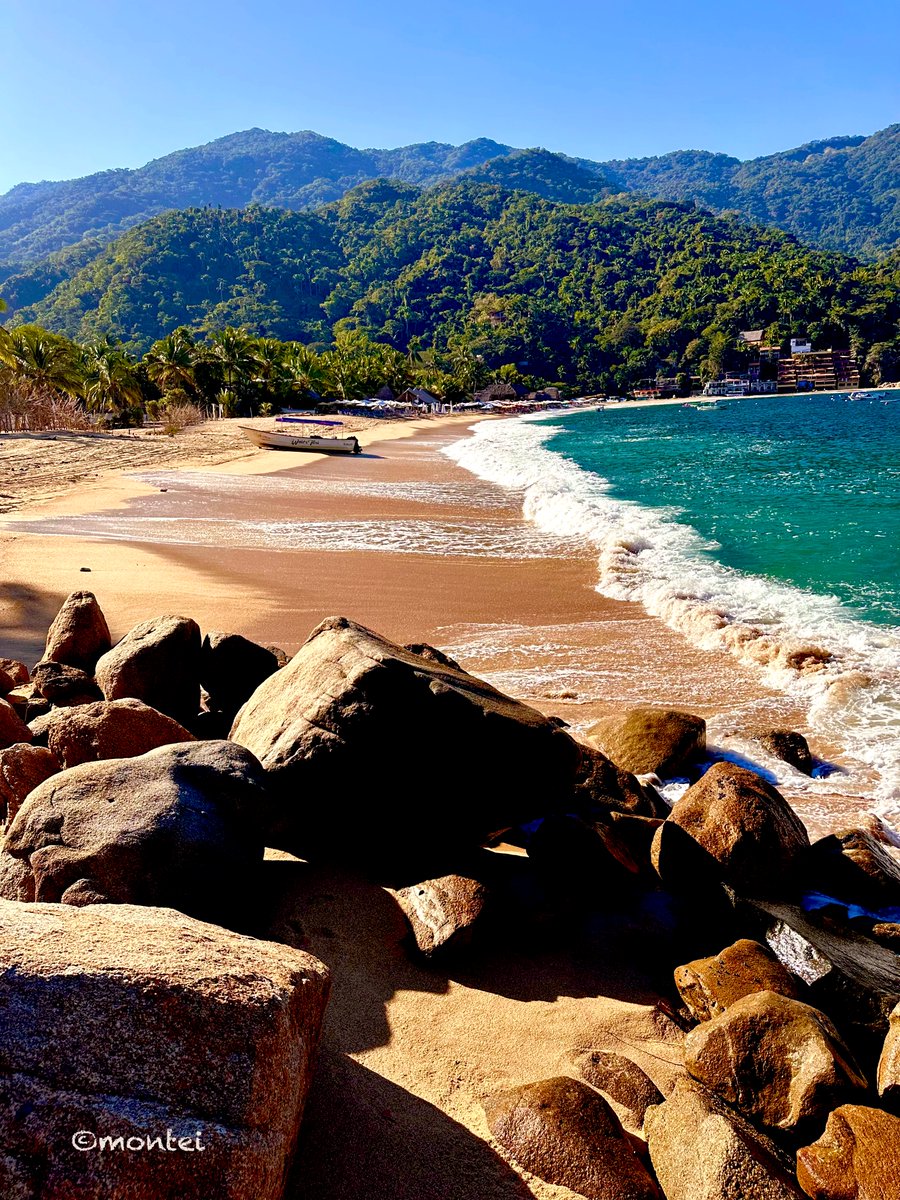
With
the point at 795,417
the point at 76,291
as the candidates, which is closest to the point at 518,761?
the point at 795,417

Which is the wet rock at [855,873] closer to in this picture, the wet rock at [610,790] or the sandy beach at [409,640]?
the sandy beach at [409,640]

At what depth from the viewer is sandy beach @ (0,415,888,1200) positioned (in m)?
3.04

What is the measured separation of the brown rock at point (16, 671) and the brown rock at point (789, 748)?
6774 millimetres

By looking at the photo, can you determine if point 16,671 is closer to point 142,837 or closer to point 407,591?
point 142,837

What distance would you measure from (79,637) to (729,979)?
642 centimetres

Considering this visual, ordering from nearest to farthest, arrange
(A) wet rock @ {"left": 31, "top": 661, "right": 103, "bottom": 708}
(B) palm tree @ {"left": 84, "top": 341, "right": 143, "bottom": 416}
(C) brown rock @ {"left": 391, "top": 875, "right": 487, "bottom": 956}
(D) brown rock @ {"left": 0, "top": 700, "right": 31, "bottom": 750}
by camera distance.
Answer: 1. (C) brown rock @ {"left": 391, "top": 875, "right": 487, "bottom": 956}
2. (D) brown rock @ {"left": 0, "top": 700, "right": 31, "bottom": 750}
3. (A) wet rock @ {"left": 31, "top": 661, "right": 103, "bottom": 708}
4. (B) palm tree @ {"left": 84, "top": 341, "right": 143, "bottom": 416}

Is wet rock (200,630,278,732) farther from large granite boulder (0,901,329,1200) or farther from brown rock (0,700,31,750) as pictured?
large granite boulder (0,901,329,1200)

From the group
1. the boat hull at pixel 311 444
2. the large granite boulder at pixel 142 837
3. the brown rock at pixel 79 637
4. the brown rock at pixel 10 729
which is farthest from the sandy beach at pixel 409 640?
the boat hull at pixel 311 444

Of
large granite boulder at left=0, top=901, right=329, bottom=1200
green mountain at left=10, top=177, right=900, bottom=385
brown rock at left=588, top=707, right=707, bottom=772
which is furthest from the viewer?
green mountain at left=10, top=177, right=900, bottom=385

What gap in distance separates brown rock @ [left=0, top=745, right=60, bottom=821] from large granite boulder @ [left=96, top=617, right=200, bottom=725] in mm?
1141

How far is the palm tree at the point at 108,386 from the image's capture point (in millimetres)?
49781

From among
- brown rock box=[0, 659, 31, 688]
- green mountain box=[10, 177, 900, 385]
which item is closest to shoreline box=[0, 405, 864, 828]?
brown rock box=[0, 659, 31, 688]

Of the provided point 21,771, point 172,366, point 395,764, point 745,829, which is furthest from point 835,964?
point 172,366

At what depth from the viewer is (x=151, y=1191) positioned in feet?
6.12
